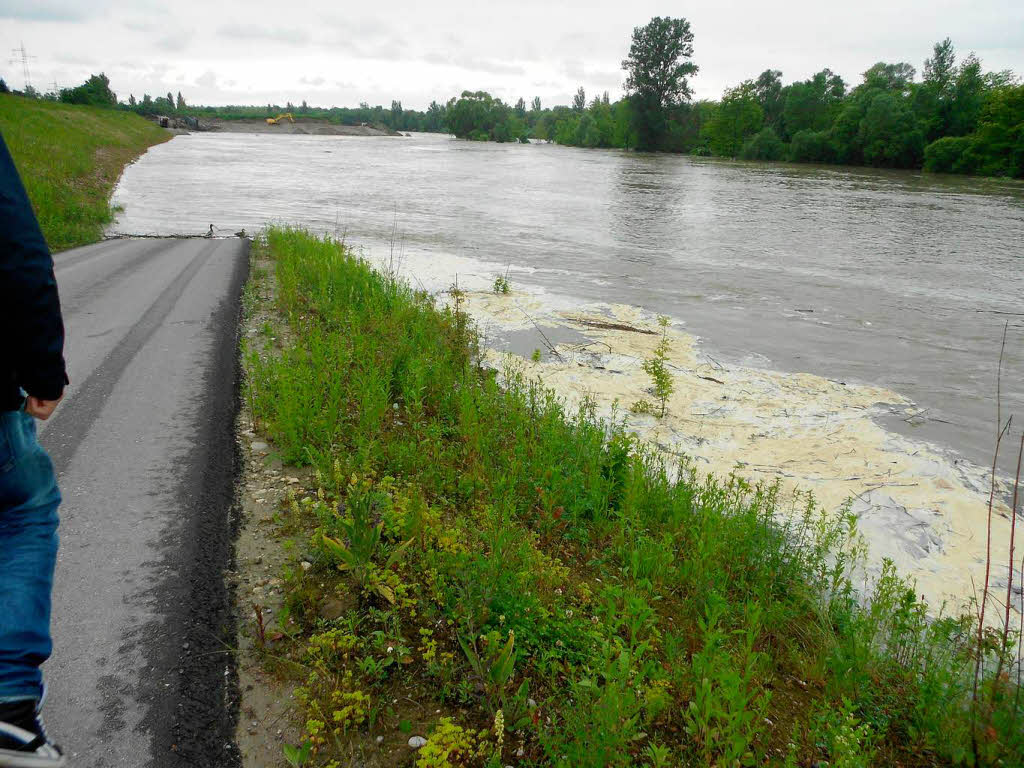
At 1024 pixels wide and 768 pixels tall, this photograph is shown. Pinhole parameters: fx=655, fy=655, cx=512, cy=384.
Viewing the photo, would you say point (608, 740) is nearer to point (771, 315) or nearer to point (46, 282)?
point (46, 282)

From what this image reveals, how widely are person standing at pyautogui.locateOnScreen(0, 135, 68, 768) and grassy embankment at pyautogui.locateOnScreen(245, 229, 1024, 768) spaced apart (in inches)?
43.6

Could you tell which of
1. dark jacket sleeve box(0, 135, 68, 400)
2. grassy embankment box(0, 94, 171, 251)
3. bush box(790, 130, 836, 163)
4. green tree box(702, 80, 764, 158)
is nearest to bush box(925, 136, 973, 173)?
bush box(790, 130, 836, 163)

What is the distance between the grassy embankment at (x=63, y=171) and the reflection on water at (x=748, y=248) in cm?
129

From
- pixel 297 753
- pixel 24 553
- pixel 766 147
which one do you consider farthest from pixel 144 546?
pixel 766 147

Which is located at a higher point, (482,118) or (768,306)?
(482,118)

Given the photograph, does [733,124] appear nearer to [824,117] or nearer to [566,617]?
[824,117]

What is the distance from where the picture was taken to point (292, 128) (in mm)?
140625

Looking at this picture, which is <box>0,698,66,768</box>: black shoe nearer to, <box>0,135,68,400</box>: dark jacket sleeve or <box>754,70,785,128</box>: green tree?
<box>0,135,68,400</box>: dark jacket sleeve

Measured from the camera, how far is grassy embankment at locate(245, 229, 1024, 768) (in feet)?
10.3

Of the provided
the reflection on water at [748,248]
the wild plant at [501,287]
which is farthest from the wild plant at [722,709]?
the wild plant at [501,287]

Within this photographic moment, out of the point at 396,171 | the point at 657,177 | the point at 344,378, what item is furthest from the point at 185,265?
the point at 657,177

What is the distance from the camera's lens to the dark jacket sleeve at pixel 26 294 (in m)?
2.27

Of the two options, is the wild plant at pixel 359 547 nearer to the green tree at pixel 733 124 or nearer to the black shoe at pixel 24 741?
the black shoe at pixel 24 741

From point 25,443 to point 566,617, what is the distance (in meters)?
2.87
